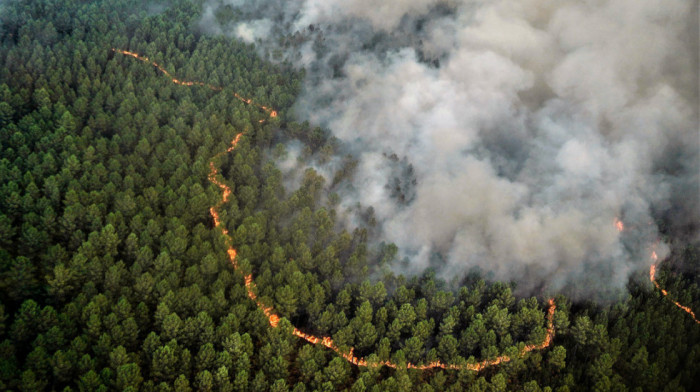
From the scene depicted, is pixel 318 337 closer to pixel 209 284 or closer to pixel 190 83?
pixel 209 284

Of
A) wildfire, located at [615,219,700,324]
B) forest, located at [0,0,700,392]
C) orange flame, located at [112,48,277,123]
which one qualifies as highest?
wildfire, located at [615,219,700,324]

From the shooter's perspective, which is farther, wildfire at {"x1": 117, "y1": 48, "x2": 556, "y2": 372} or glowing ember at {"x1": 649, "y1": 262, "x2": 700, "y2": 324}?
glowing ember at {"x1": 649, "y1": 262, "x2": 700, "y2": 324}

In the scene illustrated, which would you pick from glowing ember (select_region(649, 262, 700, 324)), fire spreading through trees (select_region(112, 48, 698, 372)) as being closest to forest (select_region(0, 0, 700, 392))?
fire spreading through trees (select_region(112, 48, 698, 372))

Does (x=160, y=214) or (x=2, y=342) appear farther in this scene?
(x=160, y=214)

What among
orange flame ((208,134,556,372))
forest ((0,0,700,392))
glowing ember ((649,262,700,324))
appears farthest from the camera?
glowing ember ((649,262,700,324))

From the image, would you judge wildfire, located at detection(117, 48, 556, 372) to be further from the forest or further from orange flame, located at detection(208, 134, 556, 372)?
the forest

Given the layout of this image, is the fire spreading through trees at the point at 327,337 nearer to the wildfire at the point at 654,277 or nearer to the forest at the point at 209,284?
the wildfire at the point at 654,277

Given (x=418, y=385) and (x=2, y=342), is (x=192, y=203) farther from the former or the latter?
(x=418, y=385)

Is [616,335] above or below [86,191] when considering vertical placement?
above

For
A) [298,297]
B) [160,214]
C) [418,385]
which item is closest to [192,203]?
[160,214]
